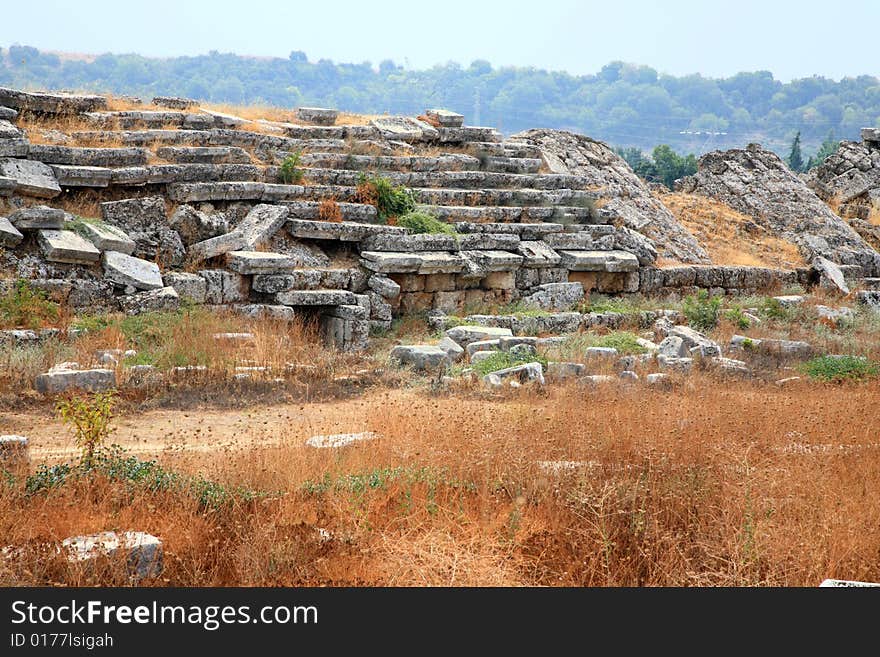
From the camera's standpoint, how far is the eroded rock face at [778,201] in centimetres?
2027

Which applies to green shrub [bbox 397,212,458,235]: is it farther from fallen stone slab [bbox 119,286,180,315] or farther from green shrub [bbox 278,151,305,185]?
fallen stone slab [bbox 119,286,180,315]

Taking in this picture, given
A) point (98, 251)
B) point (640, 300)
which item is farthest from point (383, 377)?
point (640, 300)

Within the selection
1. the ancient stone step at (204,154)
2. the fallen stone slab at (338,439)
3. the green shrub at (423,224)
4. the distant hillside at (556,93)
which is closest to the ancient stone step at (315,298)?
the green shrub at (423,224)

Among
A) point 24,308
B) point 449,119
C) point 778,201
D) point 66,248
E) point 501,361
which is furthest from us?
point 778,201

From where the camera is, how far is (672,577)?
19.4ft

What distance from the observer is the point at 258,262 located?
13.7m

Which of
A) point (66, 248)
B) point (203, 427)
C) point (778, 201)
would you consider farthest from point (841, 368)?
point (778, 201)

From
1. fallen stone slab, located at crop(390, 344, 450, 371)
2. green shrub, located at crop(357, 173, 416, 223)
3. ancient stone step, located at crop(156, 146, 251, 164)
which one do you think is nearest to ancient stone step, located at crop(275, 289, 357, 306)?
fallen stone slab, located at crop(390, 344, 450, 371)

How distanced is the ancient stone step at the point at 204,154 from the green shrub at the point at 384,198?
1973 mm

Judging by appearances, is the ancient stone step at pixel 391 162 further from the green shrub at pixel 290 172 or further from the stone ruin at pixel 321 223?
the green shrub at pixel 290 172

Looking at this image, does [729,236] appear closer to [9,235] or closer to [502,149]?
[502,149]

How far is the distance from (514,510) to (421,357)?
5.56 m

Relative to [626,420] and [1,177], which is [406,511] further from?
[1,177]

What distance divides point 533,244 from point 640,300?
2.18m
